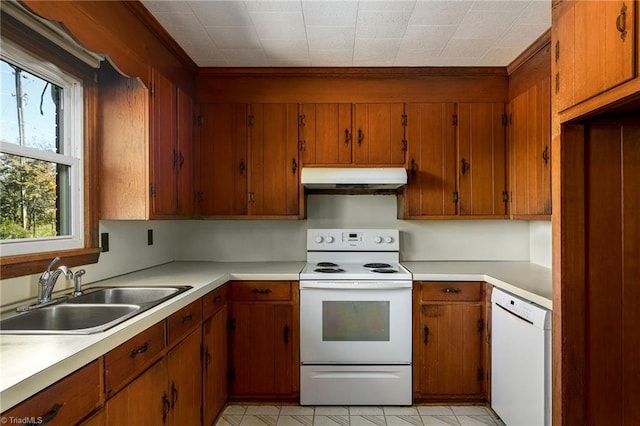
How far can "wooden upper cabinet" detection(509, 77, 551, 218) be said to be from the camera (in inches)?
92.6

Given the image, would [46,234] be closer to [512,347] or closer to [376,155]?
[376,155]

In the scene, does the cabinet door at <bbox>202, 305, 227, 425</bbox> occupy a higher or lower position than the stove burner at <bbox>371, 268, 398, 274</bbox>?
lower

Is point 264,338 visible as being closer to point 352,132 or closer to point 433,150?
point 352,132

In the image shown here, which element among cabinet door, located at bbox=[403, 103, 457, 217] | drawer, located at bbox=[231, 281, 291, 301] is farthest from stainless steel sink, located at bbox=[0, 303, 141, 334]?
cabinet door, located at bbox=[403, 103, 457, 217]

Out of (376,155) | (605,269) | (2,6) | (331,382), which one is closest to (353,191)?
(376,155)

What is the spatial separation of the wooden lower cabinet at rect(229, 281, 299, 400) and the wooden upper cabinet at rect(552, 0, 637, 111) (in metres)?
1.84

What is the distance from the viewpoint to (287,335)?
99.2 inches

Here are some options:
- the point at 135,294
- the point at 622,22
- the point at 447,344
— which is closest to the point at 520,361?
the point at 447,344

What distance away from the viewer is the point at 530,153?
254cm

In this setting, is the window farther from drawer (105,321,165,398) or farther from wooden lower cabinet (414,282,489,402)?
wooden lower cabinet (414,282,489,402)

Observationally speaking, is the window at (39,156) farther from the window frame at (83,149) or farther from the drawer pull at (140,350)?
the drawer pull at (140,350)

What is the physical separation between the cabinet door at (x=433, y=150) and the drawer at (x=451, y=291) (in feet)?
2.05
